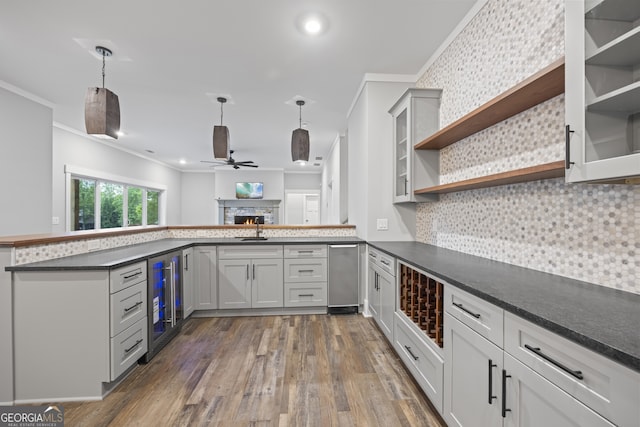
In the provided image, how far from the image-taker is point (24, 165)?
143 inches

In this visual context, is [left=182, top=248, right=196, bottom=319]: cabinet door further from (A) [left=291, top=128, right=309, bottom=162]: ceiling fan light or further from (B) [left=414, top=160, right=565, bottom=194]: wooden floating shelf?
(B) [left=414, top=160, right=565, bottom=194]: wooden floating shelf

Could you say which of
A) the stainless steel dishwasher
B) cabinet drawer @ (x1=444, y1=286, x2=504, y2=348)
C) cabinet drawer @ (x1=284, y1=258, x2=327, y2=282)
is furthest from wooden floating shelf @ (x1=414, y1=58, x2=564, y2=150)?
cabinet drawer @ (x1=284, y1=258, x2=327, y2=282)

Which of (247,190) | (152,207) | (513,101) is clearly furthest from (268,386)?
(152,207)

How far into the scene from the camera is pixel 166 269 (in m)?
2.73

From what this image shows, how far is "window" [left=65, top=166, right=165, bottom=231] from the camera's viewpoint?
544cm

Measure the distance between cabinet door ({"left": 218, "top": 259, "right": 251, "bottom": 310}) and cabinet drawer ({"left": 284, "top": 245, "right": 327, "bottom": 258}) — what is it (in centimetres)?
48

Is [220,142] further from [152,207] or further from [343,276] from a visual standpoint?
[152,207]

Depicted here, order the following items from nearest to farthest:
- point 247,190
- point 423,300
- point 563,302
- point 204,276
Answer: point 563,302 < point 423,300 < point 204,276 < point 247,190

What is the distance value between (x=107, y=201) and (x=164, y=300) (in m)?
5.05

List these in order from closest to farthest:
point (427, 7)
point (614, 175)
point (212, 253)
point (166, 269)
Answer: point (614, 175)
point (427, 7)
point (166, 269)
point (212, 253)

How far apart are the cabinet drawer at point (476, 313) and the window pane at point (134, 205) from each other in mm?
7935

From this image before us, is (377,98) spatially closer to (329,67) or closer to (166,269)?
(329,67)

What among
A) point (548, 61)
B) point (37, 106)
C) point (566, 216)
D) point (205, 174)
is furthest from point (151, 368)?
point (205, 174)

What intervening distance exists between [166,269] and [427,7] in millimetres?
3190
